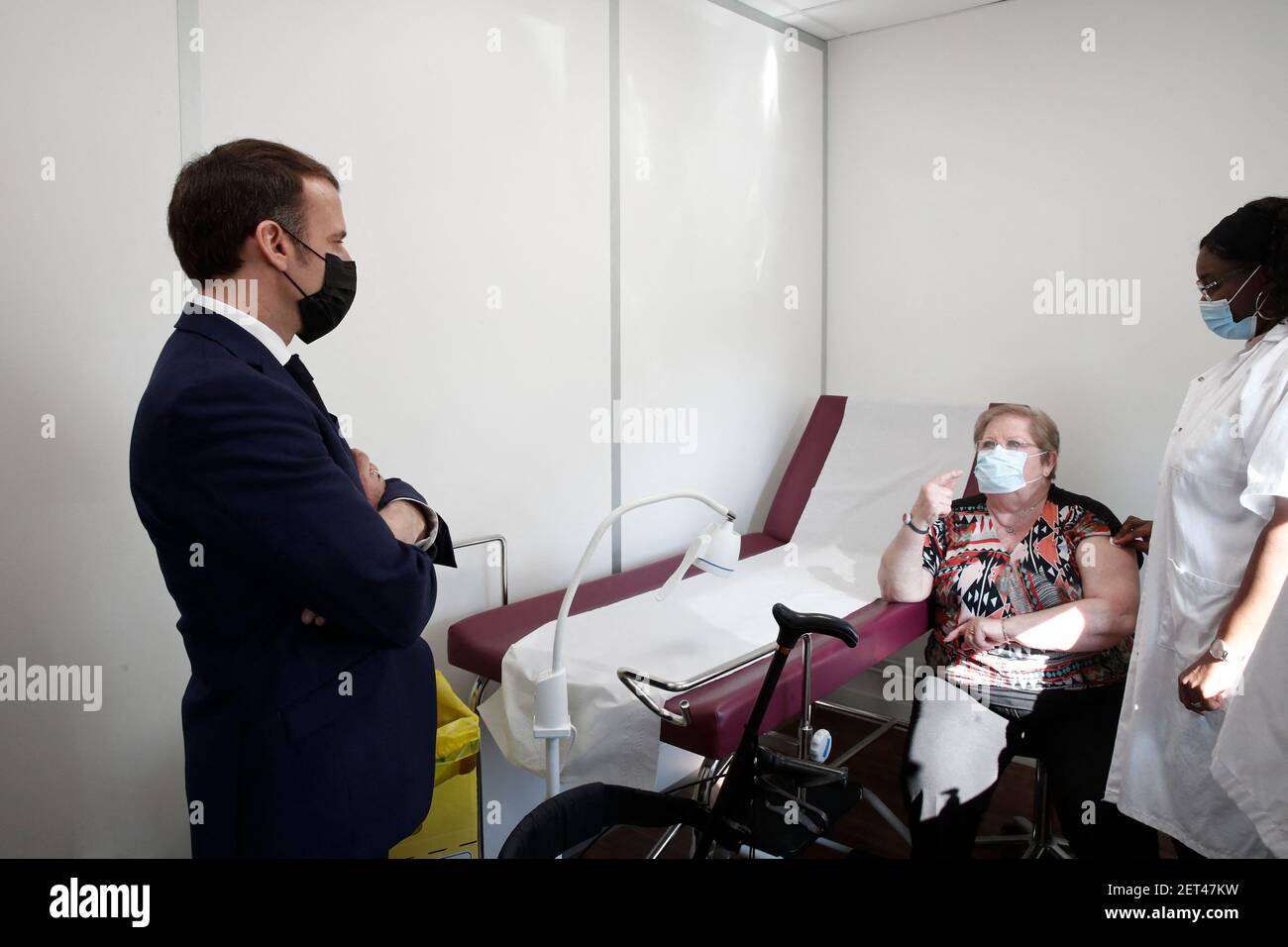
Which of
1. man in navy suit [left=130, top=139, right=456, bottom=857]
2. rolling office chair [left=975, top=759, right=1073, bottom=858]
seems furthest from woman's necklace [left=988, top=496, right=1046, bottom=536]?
man in navy suit [left=130, top=139, right=456, bottom=857]

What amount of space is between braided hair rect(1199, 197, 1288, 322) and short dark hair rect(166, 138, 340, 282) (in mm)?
1753

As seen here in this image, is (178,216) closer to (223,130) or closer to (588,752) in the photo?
(223,130)

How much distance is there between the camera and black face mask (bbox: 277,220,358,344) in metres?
1.36

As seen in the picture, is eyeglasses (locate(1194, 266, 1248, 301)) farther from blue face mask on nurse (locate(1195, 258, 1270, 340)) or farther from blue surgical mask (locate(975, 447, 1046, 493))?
blue surgical mask (locate(975, 447, 1046, 493))

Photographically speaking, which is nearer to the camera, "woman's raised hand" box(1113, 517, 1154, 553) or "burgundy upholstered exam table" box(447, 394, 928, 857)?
"burgundy upholstered exam table" box(447, 394, 928, 857)

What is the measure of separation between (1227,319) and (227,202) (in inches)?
74.0

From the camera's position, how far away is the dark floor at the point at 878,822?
2.59m

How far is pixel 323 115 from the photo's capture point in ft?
6.71

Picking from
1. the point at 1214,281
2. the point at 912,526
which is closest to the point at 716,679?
the point at 912,526

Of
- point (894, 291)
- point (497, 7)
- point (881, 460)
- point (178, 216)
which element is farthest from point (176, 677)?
point (894, 291)

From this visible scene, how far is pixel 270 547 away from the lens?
1.15m

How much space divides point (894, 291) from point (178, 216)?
289cm

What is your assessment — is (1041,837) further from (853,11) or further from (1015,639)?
(853,11)

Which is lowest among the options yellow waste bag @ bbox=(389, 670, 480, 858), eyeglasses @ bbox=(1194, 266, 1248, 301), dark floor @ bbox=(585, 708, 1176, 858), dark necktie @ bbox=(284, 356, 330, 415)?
dark floor @ bbox=(585, 708, 1176, 858)
